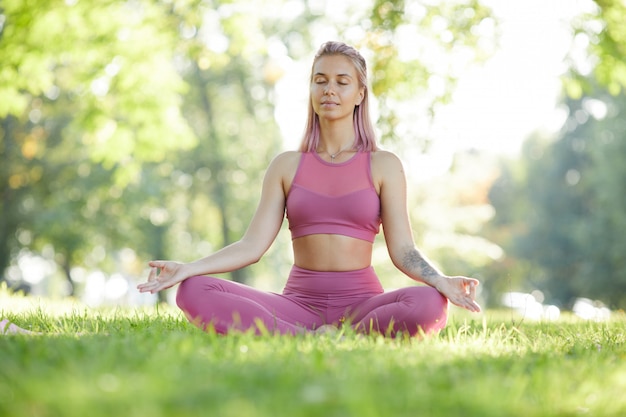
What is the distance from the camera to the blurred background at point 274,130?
1022 cm

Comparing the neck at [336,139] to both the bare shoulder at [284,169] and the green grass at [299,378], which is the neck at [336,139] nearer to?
the bare shoulder at [284,169]

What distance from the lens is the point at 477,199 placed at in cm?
2934

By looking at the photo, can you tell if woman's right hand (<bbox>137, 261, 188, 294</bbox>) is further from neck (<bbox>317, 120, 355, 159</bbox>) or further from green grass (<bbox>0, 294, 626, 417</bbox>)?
neck (<bbox>317, 120, 355, 159</bbox>)

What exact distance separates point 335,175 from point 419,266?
813 millimetres

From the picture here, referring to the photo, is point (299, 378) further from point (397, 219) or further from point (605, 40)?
point (605, 40)

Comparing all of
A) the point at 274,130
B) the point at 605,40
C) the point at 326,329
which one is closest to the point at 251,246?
the point at 326,329

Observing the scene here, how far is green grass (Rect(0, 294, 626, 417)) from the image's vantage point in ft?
6.80

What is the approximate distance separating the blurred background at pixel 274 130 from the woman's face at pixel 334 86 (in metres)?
1.63

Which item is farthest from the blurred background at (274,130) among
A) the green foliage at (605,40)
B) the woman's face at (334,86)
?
the woman's face at (334,86)

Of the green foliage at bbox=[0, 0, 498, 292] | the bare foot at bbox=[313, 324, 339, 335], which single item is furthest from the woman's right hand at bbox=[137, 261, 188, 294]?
the green foliage at bbox=[0, 0, 498, 292]

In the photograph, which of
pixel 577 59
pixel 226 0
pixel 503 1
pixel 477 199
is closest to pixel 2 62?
pixel 226 0

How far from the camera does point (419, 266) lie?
14.3 feet

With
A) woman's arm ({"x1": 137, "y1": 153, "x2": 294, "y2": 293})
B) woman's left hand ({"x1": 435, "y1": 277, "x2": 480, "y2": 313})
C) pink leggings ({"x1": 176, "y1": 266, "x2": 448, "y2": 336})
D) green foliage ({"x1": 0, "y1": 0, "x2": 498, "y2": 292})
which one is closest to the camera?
woman's left hand ({"x1": 435, "y1": 277, "x2": 480, "y2": 313})

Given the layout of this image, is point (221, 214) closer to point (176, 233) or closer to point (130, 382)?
point (176, 233)
